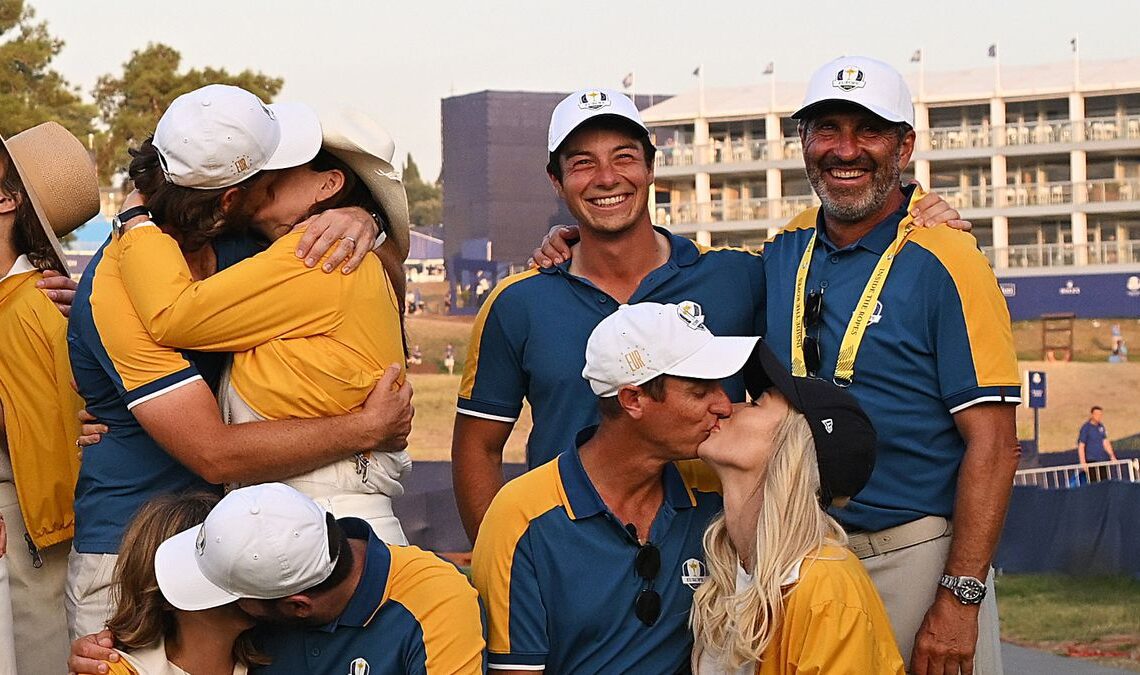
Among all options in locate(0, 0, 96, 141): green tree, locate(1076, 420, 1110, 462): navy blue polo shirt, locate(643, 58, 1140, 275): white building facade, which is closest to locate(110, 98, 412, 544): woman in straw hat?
locate(0, 0, 96, 141): green tree

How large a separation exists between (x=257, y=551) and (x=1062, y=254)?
39.9 meters

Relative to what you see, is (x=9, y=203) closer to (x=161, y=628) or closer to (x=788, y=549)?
(x=161, y=628)

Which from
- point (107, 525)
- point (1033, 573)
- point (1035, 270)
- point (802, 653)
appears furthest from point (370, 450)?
point (1035, 270)

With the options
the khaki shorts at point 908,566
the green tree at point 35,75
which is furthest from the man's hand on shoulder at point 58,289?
the green tree at point 35,75

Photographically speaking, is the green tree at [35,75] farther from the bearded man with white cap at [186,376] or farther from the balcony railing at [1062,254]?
the balcony railing at [1062,254]

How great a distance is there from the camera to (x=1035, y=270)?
38.4 metres

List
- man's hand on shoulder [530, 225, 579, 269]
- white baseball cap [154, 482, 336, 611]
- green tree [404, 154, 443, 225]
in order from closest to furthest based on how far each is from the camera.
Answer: white baseball cap [154, 482, 336, 611] < man's hand on shoulder [530, 225, 579, 269] < green tree [404, 154, 443, 225]

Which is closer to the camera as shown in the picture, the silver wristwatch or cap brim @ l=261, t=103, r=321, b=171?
cap brim @ l=261, t=103, r=321, b=171

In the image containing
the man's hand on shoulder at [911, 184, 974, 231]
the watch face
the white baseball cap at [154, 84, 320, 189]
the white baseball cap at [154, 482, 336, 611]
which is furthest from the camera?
the man's hand on shoulder at [911, 184, 974, 231]

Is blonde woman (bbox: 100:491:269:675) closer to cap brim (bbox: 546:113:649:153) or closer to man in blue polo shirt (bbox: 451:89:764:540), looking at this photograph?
man in blue polo shirt (bbox: 451:89:764:540)

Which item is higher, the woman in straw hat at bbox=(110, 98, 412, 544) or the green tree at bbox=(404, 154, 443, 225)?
the green tree at bbox=(404, 154, 443, 225)

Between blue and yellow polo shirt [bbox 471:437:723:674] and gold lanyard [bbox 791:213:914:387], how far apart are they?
81 cm

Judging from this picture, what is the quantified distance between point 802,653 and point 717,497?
0.55m

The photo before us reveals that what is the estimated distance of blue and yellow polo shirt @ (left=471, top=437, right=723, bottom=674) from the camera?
3.46m
